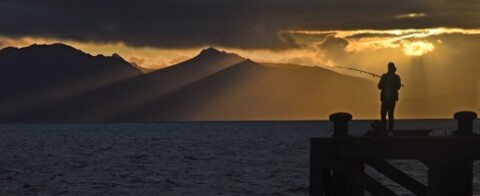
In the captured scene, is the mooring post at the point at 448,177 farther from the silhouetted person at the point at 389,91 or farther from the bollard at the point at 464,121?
the silhouetted person at the point at 389,91

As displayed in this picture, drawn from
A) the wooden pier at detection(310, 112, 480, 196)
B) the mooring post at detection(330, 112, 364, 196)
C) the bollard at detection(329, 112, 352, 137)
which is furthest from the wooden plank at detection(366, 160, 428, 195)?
the bollard at detection(329, 112, 352, 137)

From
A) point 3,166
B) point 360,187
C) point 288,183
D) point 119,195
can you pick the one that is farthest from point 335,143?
point 3,166

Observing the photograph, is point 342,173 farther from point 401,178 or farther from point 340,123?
point 401,178

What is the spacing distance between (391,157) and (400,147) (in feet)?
0.93

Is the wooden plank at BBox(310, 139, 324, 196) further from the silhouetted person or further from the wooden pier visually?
the silhouetted person

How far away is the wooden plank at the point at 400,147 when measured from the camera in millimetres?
16438

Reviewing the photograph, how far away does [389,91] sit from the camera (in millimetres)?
20109

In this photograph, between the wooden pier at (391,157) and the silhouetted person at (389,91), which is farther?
the silhouetted person at (389,91)

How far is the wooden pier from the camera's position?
1642 centimetres

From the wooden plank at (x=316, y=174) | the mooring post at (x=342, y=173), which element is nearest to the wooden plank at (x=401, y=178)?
the mooring post at (x=342, y=173)

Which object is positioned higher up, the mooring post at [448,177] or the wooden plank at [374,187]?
the mooring post at [448,177]

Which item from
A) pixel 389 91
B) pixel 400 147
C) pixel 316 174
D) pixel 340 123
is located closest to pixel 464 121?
pixel 400 147

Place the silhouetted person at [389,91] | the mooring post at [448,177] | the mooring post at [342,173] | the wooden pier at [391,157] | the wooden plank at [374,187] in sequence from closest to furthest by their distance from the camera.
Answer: the mooring post at [448,177] < the wooden pier at [391,157] < the wooden plank at [374,187] < the mooring post at [342,173] < the silhouetted person at [389,91]

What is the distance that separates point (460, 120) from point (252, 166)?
200 feet
